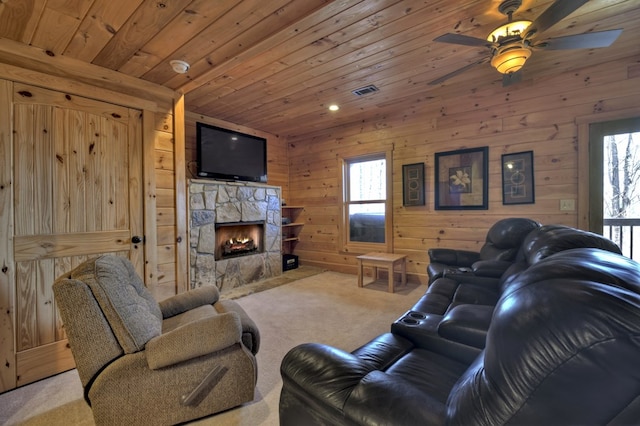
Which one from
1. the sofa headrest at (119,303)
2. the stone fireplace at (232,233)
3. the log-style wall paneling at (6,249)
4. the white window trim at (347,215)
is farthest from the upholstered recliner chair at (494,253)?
the log-style wall paneling at (6,249)

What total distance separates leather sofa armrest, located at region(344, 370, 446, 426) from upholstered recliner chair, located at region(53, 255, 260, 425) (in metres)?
0.87

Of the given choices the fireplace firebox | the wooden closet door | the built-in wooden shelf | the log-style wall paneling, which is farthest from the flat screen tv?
the log-style wall paneling

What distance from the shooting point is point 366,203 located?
493 cm

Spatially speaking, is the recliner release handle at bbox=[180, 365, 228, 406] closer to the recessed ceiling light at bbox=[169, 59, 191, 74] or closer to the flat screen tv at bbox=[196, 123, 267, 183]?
the recessed ceiling light at bbox=[169, 59, 191, 74]

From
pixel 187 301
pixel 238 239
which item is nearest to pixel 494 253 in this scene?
pixel 187 301

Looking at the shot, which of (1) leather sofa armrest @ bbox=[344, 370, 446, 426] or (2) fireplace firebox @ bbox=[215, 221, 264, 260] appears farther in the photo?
(2) fireplace firebox @ bbox=[215, 221, 264, 260]

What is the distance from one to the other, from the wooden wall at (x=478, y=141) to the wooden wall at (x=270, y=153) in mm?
725

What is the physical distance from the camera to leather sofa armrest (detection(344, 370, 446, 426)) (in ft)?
2.54

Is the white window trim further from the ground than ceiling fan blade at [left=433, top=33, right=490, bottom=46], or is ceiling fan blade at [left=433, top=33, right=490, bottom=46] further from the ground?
ceiling fan blade at [left=433, top=33, right=490, bottom=46]

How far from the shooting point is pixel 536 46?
2.02m

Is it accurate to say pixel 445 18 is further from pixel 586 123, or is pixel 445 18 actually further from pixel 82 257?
pixel 82 257

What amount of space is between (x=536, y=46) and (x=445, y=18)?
682 millimetres

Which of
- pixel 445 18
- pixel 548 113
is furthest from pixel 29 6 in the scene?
pixel 548 113

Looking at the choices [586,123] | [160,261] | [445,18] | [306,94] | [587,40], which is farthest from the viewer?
[306,94]
